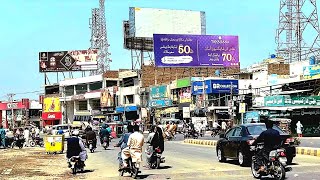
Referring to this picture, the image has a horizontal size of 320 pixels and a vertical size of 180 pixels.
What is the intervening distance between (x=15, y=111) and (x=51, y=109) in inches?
776

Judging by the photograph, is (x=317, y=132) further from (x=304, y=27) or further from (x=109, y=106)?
(x=109, y=106)

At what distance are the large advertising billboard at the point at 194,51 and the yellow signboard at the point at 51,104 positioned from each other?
45.0 metres

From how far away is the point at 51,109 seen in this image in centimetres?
10288

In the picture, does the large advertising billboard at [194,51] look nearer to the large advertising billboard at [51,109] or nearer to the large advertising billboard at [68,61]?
the large advertising billboard at [68,61]

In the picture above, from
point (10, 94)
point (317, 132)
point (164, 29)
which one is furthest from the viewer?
point (10, 94)

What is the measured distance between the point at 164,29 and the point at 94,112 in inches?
1028

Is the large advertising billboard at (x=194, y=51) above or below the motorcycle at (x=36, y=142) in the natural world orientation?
above

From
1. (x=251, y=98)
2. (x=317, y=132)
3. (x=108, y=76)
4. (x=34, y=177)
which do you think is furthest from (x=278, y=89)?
A: (x=108, y=76)

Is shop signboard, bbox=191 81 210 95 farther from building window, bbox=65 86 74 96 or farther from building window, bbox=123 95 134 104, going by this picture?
building window, bbox=65 86 74 96

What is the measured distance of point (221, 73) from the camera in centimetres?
7569

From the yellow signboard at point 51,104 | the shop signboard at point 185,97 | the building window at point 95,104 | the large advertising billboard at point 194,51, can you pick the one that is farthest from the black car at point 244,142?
the yellow signboard at point 51,104

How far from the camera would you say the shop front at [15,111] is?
116062 millimetres

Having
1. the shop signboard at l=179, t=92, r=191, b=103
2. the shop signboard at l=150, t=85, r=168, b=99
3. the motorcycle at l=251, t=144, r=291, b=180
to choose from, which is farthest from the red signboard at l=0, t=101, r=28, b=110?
the motorcycle at l=251, t=144, r=291, b=180

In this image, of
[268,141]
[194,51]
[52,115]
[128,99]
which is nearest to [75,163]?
[268,141]
